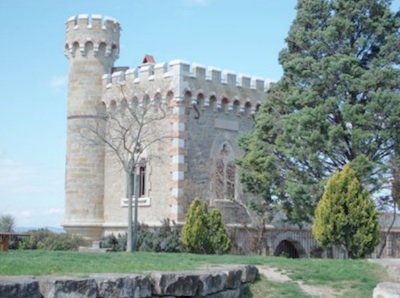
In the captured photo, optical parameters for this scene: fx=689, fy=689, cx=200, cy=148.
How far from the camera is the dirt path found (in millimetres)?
13484

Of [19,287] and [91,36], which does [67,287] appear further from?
[91,36]

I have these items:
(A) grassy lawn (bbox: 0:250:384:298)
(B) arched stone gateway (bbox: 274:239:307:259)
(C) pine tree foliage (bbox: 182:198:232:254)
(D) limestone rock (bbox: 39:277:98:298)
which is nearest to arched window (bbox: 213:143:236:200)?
(B) arched stone gateway (bbox: 274:239:307:259)

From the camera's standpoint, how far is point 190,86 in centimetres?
2778

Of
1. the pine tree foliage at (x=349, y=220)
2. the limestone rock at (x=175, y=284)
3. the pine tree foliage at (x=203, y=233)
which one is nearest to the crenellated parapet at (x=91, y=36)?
the pine tree foliage at (x=203, y=233)

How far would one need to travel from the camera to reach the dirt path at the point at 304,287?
13.5 metres

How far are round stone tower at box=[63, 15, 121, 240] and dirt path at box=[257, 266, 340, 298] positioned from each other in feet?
52.9

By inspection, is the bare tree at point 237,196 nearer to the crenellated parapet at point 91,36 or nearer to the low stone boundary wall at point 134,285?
the crenellated parapet at point 91,36

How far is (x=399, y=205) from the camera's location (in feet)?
80.0

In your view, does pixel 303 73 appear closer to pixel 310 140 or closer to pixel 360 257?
pixel 310 140

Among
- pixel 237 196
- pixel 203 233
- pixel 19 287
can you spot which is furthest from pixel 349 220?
pixel 19 287

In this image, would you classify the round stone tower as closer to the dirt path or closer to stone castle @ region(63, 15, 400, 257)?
stone castle @ region(63, 15, 400, 257)

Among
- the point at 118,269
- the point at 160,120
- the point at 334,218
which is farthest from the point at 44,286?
the point at 160,120

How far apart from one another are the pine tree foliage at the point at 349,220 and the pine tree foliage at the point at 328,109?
3.91m

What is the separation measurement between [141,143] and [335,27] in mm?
9369
